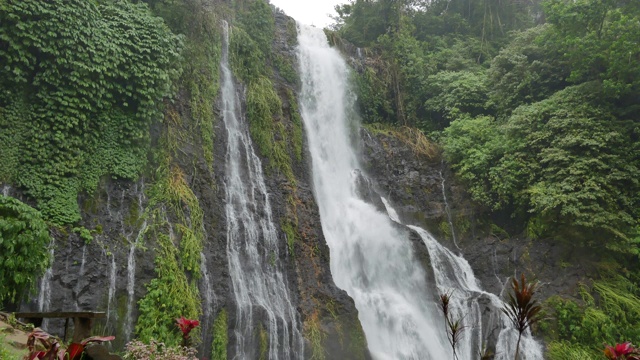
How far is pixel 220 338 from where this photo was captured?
8.52 metres

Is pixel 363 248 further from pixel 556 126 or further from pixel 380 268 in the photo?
pixel 556 126

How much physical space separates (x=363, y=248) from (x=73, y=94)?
27.0ft

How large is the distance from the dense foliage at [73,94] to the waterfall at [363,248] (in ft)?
19.6

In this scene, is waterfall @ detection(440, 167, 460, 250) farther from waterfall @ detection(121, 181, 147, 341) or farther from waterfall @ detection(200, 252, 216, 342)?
waterfall @ detection(121, 181, 147, 341)

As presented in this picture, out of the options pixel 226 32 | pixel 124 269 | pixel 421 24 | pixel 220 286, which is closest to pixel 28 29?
pixel 124 269

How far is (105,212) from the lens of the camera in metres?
8.58

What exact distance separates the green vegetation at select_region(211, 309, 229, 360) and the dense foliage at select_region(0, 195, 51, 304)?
3.30 m

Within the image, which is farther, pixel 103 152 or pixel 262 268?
pixel 262 268

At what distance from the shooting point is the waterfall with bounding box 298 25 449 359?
36.1 ft

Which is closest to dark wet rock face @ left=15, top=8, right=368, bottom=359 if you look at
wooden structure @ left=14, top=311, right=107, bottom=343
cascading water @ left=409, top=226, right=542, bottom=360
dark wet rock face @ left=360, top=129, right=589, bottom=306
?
wooden structure @ left=14, top=311, right=107, bottom=343

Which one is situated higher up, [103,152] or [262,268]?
[103,152]

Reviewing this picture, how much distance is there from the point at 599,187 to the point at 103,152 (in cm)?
1238

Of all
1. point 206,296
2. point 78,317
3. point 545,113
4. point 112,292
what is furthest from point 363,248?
point 78,317

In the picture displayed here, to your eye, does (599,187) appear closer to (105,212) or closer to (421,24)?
(105,212)
